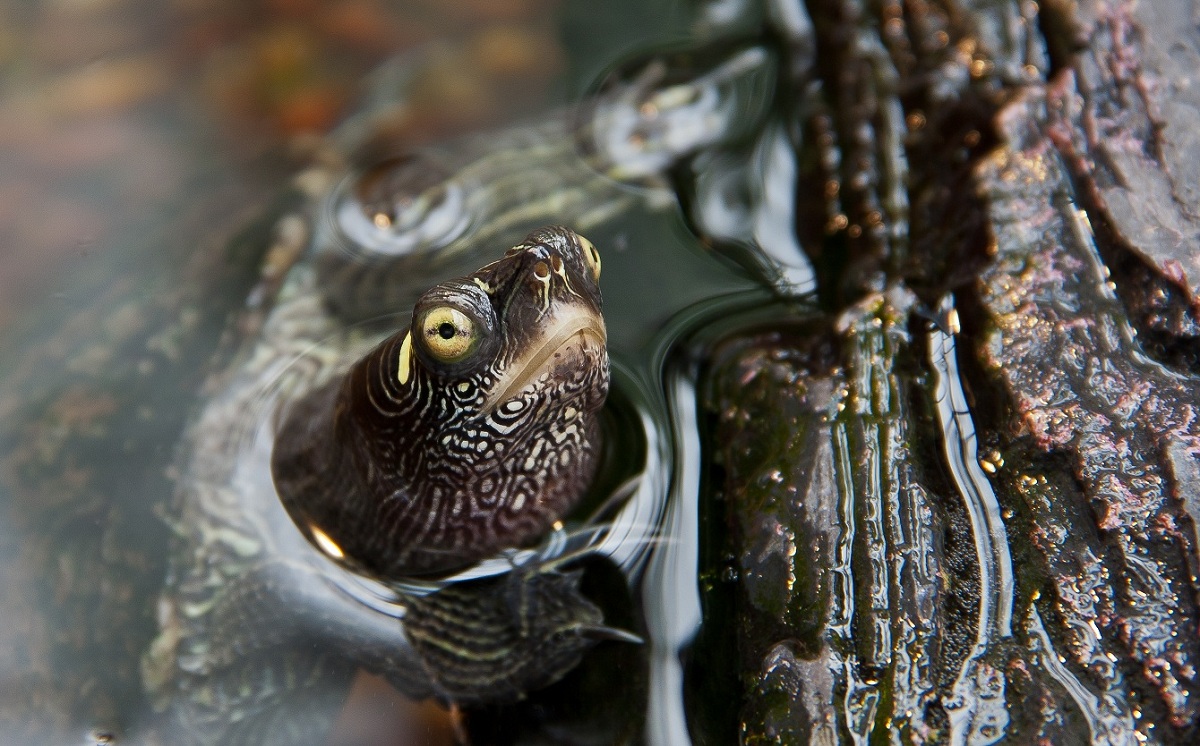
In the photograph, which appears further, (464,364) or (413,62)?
(413,62)

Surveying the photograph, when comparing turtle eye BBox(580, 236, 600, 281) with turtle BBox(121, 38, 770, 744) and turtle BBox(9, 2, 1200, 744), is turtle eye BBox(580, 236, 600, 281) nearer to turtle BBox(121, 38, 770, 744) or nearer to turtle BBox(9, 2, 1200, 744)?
turtle BBox(121, 38, 770, 744)

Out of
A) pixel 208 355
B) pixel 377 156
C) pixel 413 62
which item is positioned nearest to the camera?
pixel 208 355

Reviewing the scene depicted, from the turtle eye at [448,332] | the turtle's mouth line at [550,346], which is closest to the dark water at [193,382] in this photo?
the turtle's mouth line at [550,346]

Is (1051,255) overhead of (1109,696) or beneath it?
overhead

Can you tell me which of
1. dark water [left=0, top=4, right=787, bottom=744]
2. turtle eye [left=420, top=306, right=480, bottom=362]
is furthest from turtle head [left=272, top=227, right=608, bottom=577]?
dark water [left=0, top=4, right=787, bottom=744]

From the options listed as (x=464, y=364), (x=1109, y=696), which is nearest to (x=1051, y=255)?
(x=1109, y=696)

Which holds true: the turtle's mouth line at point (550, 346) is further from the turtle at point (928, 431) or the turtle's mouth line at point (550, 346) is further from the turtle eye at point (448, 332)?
the turtle at point (928, 431)

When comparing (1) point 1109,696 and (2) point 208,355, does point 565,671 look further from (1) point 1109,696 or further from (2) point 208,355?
(2) point 208,355
